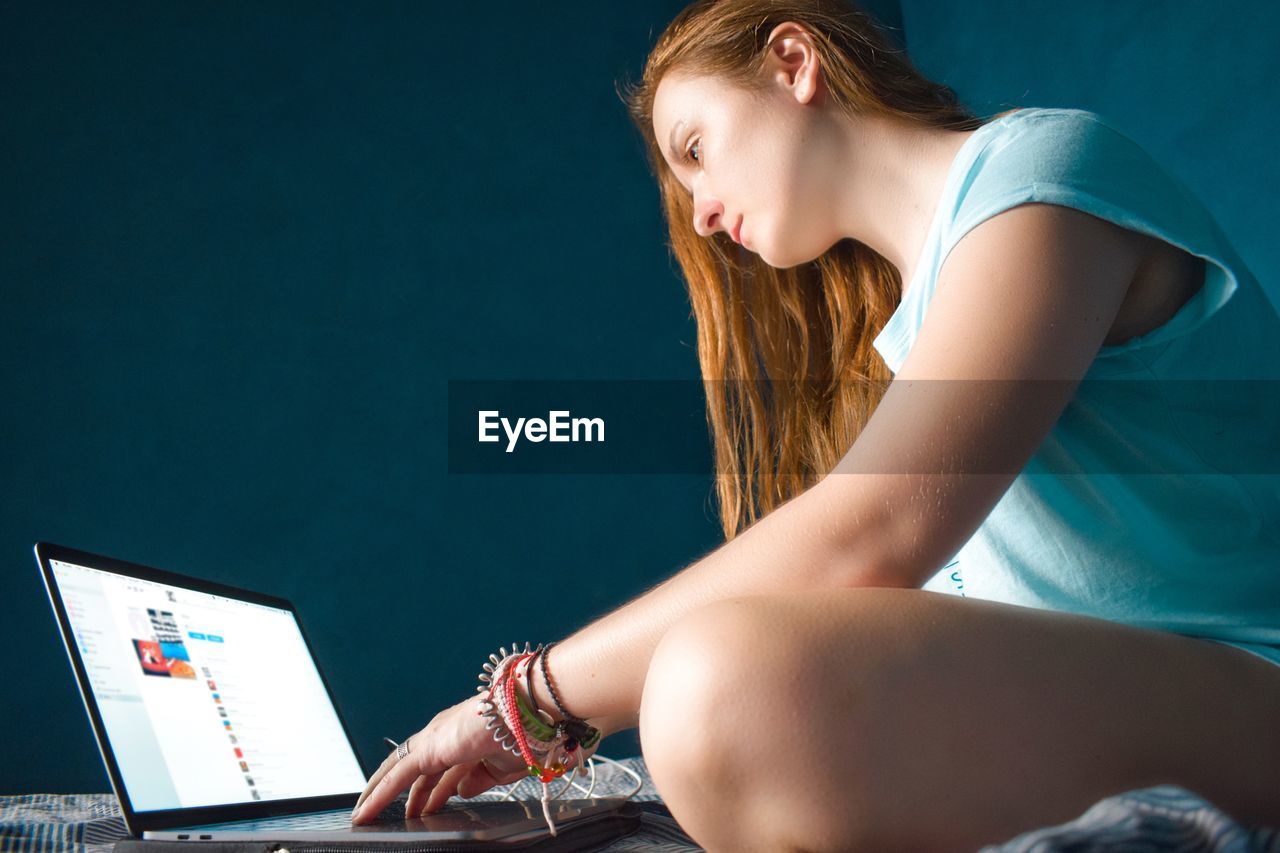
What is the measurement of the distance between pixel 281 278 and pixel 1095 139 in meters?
1.89

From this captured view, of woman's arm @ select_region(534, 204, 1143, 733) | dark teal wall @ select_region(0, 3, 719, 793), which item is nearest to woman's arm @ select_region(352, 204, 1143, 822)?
woman's arm @ select_region(534, 204, 1143, 733)

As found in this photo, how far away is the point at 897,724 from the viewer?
0.50 metres

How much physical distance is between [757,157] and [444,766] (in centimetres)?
62

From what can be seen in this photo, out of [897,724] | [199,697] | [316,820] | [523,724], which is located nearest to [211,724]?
[199,697]

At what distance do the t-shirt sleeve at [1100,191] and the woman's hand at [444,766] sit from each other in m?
0.48

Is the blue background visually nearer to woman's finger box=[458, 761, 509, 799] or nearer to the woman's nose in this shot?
the woman's nose

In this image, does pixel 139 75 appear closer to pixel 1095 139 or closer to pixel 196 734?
pixel 196 734

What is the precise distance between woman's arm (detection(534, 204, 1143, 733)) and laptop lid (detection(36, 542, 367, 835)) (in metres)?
0.51

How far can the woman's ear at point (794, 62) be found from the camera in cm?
99

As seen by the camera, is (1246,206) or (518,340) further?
(518,340)

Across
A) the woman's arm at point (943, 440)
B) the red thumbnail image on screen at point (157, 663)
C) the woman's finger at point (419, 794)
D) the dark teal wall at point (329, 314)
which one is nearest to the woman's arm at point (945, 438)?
the woman's arm at point (943, 440)

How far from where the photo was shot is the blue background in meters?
1.99

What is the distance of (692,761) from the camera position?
0.51 metres

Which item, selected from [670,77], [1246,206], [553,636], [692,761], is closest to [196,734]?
[692,761]
